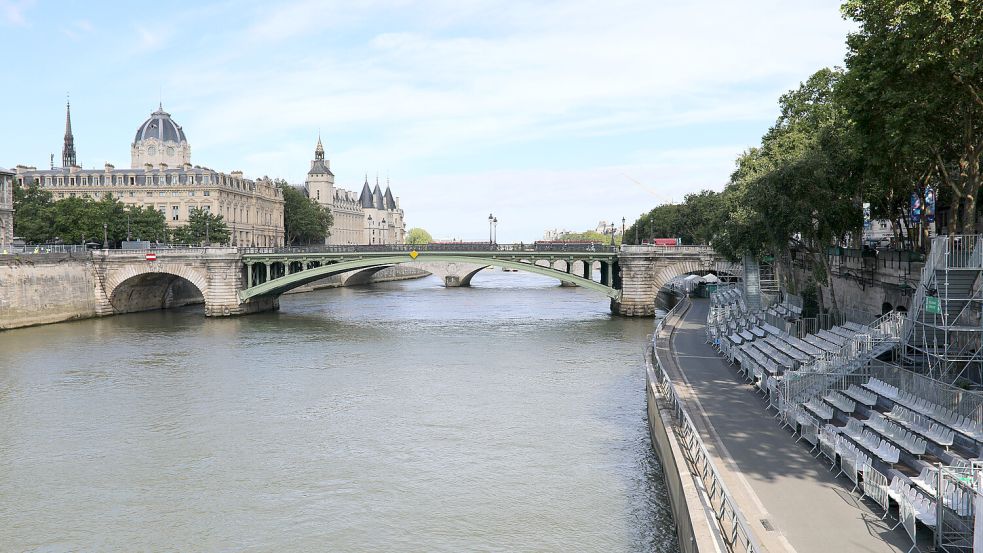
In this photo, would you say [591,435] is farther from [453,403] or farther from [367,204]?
[367,204]

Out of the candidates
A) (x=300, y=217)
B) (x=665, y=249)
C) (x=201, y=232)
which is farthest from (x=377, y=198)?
(x=665, y=249)

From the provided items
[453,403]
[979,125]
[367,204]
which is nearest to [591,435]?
[453,403]

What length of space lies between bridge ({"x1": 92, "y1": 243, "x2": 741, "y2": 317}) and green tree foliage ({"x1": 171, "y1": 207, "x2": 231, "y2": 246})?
815 inches

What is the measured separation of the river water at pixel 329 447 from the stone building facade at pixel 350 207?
10663 centimetres

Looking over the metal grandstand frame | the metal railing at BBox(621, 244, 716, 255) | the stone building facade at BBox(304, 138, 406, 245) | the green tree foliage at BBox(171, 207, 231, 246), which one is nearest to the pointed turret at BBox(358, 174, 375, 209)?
the stone building facade at BBox(304, 138, 406, 245)

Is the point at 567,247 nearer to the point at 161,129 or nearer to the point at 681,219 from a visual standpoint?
the point at 681,219

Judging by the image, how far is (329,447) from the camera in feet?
77.7

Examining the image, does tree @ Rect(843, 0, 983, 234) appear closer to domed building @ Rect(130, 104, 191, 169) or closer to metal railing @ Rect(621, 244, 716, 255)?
metal railing @ Rect(621, 244, 716, 255)

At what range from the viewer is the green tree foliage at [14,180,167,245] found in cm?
7325

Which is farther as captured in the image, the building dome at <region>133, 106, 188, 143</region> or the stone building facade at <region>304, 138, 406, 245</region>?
the stone building facade at <region>304, 138, 406, 245</region>

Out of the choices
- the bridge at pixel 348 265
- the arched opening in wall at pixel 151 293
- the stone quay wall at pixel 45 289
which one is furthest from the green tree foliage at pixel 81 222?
the stone quay wall at pixel 45 289

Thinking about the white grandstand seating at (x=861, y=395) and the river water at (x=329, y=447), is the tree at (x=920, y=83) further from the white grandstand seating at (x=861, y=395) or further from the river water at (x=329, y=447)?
the river water at (x=329, y=447)

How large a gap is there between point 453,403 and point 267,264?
124 feet

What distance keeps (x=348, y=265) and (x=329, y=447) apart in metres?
39.3
